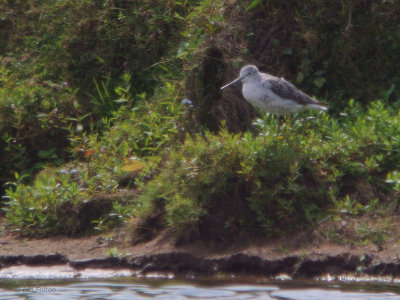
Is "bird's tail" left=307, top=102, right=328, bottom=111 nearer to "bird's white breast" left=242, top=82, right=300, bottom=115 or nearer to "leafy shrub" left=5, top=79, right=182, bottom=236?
"bird's white breast" left=242, top=82, right=300, bottom=115

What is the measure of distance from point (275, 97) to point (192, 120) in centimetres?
116

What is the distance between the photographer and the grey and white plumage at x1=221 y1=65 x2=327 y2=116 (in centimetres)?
781

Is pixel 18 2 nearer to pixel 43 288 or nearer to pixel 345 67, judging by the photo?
pixel 345 67

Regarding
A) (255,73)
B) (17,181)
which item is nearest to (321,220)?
(255,73)

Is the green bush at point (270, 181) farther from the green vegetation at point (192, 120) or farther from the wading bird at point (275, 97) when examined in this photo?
the wading bird at point (275, 97)

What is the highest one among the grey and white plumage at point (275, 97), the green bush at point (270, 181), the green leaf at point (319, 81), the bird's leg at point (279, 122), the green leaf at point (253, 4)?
the green leaf at point (253, 4)

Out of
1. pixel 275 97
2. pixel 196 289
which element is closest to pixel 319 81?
pixel 275 97

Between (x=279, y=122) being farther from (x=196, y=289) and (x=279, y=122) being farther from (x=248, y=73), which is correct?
(x=196, y=289)

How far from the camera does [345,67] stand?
869 cm

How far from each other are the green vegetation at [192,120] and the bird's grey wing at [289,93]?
0.84ft

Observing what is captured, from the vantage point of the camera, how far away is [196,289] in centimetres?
620

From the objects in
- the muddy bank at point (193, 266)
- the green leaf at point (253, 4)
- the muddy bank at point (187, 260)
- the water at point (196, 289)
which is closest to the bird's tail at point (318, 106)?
the green leaf at point (253, 4)

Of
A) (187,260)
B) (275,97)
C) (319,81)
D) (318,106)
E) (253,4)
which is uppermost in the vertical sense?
(253,4)

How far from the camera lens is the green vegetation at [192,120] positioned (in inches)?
279
